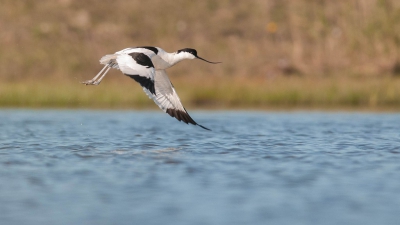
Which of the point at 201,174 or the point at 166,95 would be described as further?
the point at 166,95

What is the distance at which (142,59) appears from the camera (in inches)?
463

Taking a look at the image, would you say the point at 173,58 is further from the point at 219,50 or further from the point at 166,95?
the point at 219,50

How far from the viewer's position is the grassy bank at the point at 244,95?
22812 millimetres

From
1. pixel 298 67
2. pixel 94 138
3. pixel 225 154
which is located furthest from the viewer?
pixel 298 67

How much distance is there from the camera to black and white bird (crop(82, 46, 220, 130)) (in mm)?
11469

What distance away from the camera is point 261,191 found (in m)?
8.67

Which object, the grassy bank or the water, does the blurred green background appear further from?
the water

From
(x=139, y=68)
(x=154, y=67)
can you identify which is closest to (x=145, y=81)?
(x=139, y=68)

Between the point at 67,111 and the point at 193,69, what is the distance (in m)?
14.1

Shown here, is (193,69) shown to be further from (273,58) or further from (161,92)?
(161,92)

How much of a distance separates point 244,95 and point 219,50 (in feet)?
48.5

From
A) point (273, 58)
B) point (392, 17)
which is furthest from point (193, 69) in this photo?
point (392, 17)

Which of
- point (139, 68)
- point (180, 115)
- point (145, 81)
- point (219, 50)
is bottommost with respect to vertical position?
point (180, 115)

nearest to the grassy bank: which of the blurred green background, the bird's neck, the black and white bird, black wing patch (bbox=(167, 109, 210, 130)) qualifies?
the blurred green background
